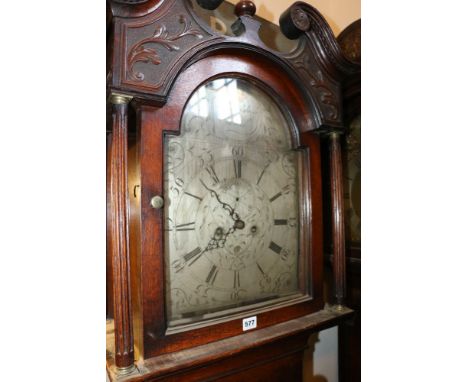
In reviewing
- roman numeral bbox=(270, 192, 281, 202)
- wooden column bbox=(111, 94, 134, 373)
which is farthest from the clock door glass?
wooden column bbox=(111, 94, 134, 373)

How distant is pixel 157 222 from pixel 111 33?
46 centimetres

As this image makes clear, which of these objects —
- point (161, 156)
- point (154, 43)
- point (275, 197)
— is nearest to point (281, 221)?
point (275, 197)

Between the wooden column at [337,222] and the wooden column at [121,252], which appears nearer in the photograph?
the wooden column at [121,252]

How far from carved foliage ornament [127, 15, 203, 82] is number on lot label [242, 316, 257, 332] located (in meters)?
0.68

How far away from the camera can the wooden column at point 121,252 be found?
0.62 m

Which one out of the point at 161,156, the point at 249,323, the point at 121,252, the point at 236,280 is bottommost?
the point at 249,323

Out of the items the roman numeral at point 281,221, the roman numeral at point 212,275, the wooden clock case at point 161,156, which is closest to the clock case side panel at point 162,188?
the wooden clock case at point 161,156

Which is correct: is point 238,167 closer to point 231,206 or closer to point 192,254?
Result: point 231,206

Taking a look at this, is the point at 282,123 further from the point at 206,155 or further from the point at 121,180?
the point at 121,180

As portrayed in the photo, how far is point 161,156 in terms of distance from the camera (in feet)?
2.28

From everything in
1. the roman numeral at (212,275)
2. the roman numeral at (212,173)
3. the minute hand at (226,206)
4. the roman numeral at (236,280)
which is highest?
the roman numeral at (212,173)

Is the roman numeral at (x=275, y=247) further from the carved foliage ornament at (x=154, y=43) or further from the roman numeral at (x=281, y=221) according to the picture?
the carved foliage ornament at (x=154, y=43)

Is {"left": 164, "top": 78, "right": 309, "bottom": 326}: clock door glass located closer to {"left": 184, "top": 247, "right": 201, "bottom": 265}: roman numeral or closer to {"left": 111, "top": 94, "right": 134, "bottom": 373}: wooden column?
{"left": 184, "top": 247, "right": 201, "bottom": 265}: roman numeral

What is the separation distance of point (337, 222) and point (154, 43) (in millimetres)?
780
